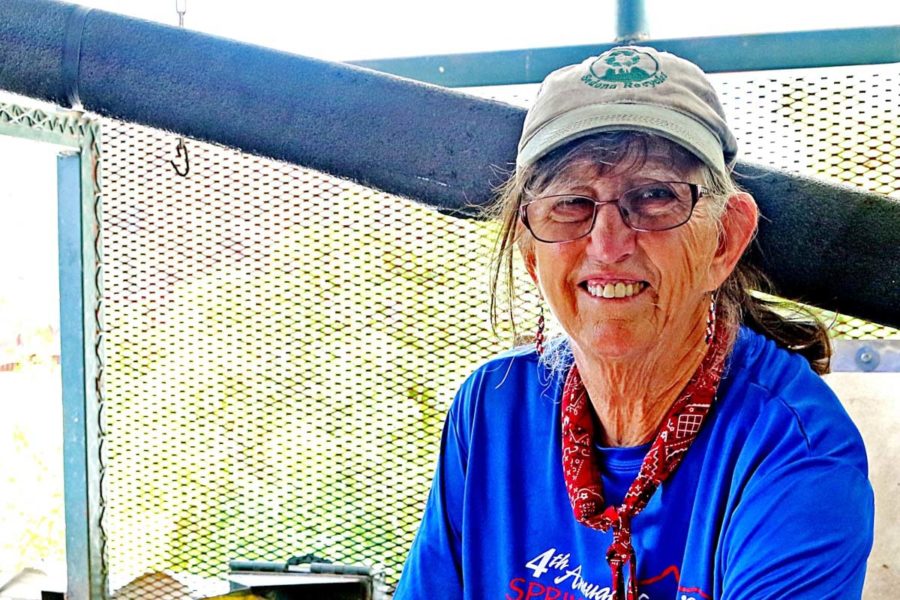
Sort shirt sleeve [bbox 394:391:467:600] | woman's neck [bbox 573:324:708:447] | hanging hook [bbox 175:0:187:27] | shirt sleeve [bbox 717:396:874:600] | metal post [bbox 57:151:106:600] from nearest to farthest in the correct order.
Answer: shirt sleeve [bbox 717:396:874:600]
woman's neck [bbox 573:324:708:447]
shirt sleeve [bbox 394:391:467:600]
hanging hook [bbox 175:0:187:27]
metal post [bbox 57:151:106:600]

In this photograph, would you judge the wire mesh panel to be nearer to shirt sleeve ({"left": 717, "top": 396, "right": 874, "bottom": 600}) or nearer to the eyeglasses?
the eyeglasses

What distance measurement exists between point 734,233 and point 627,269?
0.58 feet

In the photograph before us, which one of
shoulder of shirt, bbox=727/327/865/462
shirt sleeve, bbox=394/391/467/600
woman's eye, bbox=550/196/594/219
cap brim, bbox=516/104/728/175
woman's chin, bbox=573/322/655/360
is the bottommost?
shirt sleeve, bbox=394/391/467/600

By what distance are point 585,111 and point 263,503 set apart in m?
1.17

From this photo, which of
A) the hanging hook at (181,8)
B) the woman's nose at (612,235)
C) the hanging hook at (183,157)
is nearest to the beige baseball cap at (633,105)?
the woman's nose at (612,235)

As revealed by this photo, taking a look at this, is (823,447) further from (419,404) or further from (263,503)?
(263,503)

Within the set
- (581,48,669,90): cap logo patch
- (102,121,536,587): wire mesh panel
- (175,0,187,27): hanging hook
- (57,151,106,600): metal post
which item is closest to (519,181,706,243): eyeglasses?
(581,48,669,90): cap logo patch

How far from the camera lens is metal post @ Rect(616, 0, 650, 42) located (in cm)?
159

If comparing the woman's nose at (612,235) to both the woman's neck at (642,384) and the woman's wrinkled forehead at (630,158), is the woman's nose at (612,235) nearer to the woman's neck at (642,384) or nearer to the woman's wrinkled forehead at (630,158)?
the woman's wrinkled forehead at (630,158)

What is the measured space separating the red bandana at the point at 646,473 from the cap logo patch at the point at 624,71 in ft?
1.22

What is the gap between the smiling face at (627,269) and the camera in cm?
124

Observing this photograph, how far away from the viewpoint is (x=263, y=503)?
2.01 m

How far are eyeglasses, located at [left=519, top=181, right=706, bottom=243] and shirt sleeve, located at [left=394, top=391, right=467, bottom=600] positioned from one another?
439mm

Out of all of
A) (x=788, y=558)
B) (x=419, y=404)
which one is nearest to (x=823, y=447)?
(x=788, y=558)
